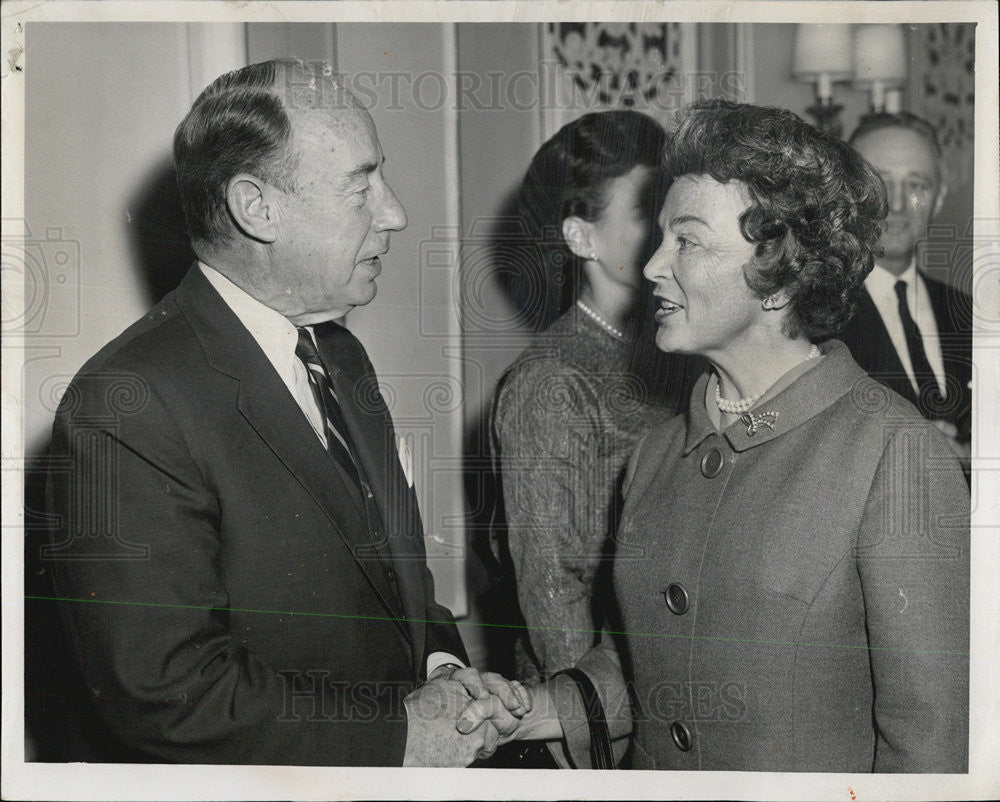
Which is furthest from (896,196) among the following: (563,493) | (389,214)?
(389,214)

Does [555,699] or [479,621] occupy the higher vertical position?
[479,621]

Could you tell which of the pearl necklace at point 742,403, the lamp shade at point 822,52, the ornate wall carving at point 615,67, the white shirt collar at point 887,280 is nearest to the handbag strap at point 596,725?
the pearl necklace at point 742,403

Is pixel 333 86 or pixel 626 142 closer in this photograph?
pixel 333 86

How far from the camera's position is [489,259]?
1.90 m

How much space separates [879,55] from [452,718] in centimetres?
153

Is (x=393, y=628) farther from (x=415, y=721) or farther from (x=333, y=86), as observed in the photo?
(x=333, y=86)

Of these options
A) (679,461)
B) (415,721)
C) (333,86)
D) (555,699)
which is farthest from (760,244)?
(415,721)

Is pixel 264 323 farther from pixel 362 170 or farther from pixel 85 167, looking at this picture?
pixel 85 167

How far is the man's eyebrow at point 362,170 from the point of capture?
1719 mm

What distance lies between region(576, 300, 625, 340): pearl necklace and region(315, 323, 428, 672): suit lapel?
44cm

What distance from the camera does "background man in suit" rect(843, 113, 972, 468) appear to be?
1870 millimetres

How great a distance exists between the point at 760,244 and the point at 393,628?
0.94 m

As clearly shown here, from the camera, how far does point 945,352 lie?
1913 millimetres

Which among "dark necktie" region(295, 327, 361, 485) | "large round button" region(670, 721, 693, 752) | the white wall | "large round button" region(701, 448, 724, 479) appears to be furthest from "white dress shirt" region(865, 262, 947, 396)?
the white wall
